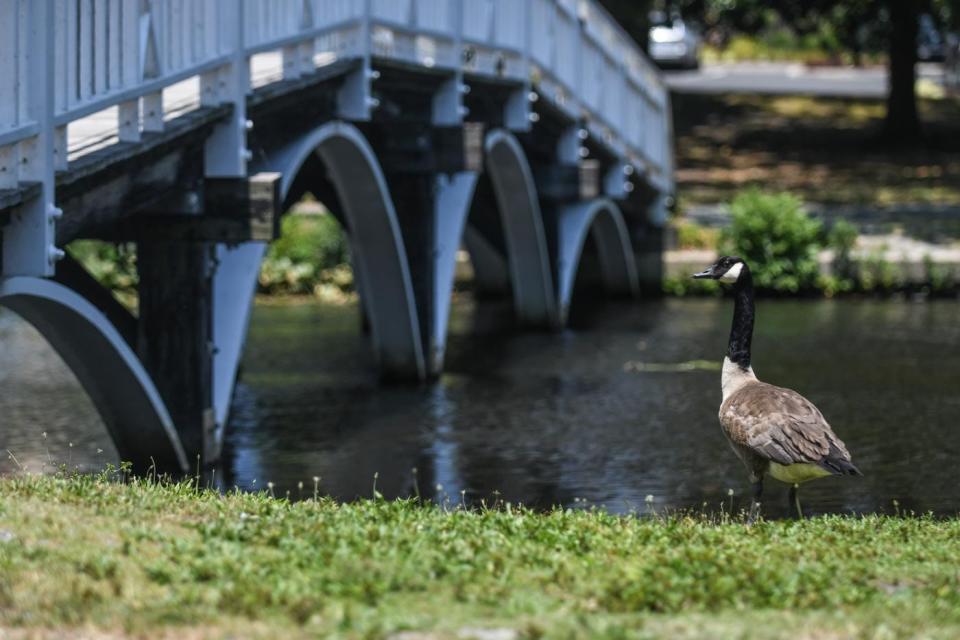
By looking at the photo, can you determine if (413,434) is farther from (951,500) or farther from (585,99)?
(585,99)

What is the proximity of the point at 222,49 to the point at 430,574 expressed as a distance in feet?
20.8

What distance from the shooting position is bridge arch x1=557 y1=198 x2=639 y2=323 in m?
26.8

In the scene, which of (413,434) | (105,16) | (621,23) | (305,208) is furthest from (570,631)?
(621,23)

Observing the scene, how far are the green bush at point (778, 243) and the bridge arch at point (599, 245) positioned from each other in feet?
6.24

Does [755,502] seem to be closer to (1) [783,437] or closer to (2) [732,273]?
(1) [783,437]

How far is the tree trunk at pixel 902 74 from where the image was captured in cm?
4003

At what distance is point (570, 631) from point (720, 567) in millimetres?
1395

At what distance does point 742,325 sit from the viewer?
1138cm

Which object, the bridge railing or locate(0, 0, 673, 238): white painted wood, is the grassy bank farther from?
locate(0, 0, 673, 238): white painted wood

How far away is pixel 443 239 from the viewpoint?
798 inches

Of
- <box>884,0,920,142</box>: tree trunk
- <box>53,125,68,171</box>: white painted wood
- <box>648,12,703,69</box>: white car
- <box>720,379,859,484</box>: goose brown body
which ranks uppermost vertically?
<box>648,12,703,69</box>: white car

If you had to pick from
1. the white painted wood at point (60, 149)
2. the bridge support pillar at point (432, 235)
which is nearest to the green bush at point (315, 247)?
the bridge support pillar at point (432, 235)

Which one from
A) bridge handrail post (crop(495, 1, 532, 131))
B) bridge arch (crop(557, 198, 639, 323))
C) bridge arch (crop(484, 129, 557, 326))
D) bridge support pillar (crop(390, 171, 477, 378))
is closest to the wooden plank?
bridge support pillar (crop(390, 171, 477, 378))

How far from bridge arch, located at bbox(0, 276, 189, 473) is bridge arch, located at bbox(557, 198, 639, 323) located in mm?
13528
